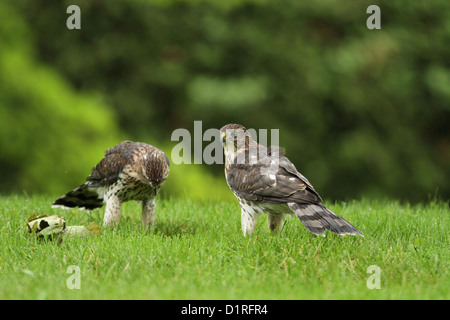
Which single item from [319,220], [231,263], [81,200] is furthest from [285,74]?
[231,263]

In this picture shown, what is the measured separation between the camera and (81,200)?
6574mm

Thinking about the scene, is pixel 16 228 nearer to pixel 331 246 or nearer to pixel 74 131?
pixel 331 246

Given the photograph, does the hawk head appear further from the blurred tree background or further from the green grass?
the blurred tree background

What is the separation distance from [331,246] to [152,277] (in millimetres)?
1491

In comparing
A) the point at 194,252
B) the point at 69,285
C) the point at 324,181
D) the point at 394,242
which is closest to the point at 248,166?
the point at 194,252

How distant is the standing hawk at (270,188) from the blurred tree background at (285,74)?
7428mm

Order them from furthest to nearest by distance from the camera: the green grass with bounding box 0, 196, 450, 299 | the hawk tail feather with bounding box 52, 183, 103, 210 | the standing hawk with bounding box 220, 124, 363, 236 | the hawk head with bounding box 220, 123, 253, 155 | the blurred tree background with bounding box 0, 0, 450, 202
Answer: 1. the blurred tree background with bounding box 0, 0, 450, 202
2. the hawk tail feather with bounding box 52, 183, 103, 210
3. the hawk head with bounding box 220, 123, 253, 155
4. the standing hawk with bounding box 220, 124, 363, 236
5. the green grass with bounding box 0, 196, 450, 299

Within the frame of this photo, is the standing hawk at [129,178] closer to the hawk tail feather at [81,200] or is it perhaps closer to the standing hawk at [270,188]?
the hawk tail feather at [81,200]

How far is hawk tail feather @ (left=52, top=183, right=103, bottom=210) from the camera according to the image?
647 centimetres

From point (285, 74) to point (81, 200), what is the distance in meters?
9.11

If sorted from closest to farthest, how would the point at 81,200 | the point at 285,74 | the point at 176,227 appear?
1. the point at 176,227
2. the point at 81,200
3. the point at 285,74

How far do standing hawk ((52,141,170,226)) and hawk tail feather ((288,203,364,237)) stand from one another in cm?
144

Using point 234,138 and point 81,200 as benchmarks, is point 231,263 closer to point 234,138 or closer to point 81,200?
point 234,138

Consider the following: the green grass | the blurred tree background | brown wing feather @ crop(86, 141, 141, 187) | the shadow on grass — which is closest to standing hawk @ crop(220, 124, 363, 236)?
the green grass
